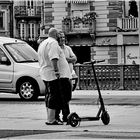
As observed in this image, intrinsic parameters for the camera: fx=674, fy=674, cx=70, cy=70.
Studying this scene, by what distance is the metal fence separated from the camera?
26.7 m

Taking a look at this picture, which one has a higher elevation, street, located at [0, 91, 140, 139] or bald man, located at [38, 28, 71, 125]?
bald man, located at [38, 28, 71, 125]

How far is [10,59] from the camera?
20312 millimetres

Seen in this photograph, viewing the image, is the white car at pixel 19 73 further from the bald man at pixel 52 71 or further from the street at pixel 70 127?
the bald man at pixel 52 71

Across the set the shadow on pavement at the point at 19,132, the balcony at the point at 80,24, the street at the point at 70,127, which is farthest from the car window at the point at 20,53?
the balcony at the point at 80,24

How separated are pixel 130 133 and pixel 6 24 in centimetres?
6603

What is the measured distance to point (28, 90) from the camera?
20.0 metres

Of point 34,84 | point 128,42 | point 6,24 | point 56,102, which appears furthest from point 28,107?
point 6,24

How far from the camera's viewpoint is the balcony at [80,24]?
44.6 meters

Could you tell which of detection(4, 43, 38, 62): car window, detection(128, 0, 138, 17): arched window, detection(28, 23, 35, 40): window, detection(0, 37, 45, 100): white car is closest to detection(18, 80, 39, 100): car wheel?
detection(0, 37, 45, 100): white car

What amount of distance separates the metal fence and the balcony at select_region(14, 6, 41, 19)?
49221mm

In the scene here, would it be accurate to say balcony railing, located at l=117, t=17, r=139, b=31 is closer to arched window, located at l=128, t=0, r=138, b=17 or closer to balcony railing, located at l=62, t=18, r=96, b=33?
balcony railing, located at l=62, t=18, r=96, b=33

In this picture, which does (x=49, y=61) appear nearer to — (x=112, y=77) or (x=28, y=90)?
(x=28, y=90)

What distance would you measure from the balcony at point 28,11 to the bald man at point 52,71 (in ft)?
211

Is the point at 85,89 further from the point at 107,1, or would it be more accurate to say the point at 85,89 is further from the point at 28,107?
the point at 107,1
